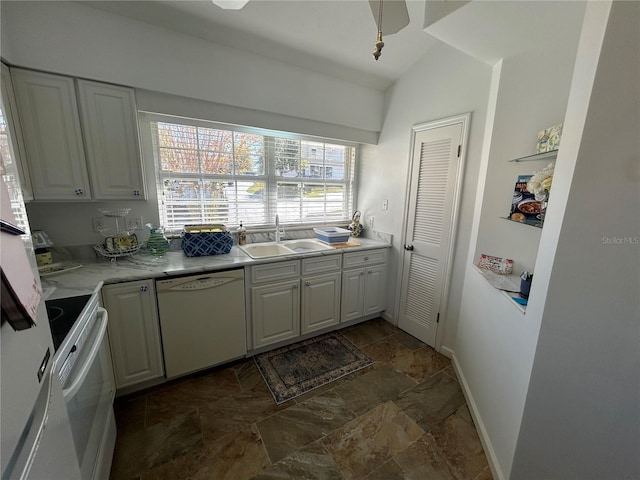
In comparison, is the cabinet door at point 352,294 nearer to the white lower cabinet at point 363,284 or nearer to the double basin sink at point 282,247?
the white lower cabinet at point 363,284

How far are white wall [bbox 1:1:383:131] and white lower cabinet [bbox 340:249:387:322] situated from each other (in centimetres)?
143

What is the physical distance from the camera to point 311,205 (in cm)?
310

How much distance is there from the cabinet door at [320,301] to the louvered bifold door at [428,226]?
746mm

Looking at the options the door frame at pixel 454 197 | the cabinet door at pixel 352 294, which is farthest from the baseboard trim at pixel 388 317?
the cabinet door at pixel 352 294

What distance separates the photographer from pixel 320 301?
8.19 ft

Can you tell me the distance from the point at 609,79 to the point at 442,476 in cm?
191

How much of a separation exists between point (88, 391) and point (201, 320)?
0.82m

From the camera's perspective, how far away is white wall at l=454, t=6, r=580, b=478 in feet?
4.30

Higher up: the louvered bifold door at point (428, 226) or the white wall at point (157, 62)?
the white wall at point (157, 62)

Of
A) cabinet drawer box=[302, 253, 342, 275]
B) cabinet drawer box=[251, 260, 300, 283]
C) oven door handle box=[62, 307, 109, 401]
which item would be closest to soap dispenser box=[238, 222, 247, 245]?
cabinet drawer box=[251, 260, 300, 283]

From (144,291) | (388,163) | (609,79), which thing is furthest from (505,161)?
(144,291)

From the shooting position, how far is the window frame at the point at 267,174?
2.11m

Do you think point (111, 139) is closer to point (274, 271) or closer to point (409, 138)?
point (274, 271)

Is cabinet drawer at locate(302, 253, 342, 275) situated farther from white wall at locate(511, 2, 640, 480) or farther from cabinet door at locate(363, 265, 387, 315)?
white wall at locate(511, 2, 640, 480)
